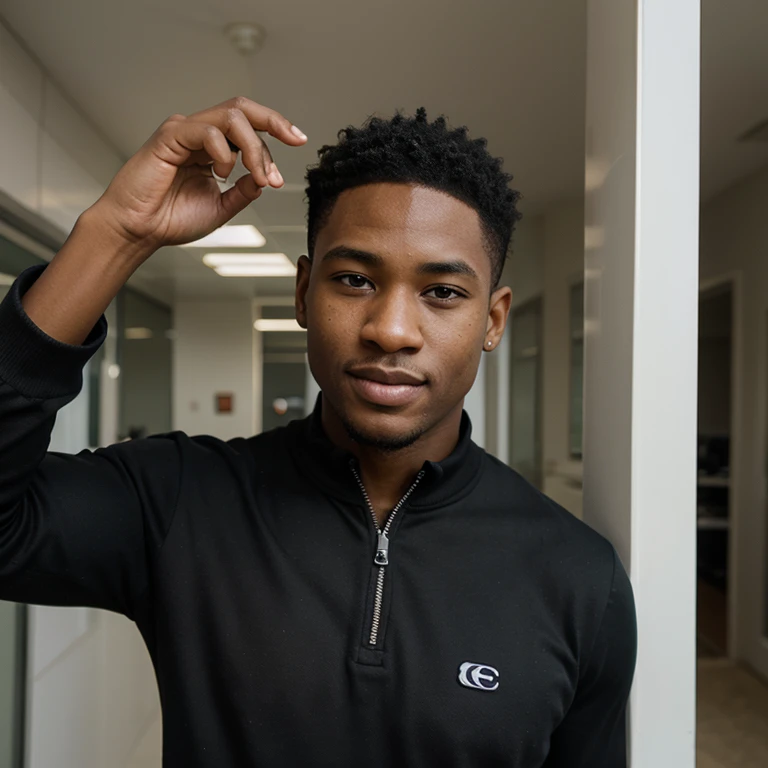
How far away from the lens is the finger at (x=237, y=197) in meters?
0.88

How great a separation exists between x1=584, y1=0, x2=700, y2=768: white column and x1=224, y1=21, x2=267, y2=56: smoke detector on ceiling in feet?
4.85

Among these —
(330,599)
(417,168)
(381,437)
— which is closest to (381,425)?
(381,437)

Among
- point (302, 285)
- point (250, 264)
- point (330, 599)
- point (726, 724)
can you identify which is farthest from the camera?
point (250, 264)

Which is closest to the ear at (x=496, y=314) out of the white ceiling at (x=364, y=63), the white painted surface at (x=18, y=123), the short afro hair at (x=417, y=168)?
the short afro hair at (x=417, y=168)

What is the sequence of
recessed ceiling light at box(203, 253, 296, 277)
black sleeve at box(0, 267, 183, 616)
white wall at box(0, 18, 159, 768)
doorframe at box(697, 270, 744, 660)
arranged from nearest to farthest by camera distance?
1. black sleeve at box(0, 267, 183, 616)
2. white wall at box(0, 18, 159, 768)
3. doorframe at box(697, 270, 744, 660)
4. recessed ceiling light at box(203, 253, 296, 277)

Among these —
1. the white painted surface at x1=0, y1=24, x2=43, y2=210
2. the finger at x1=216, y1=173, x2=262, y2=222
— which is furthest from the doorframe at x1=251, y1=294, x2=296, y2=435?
the finger at x1=216, y1=173, x2=262, y2=222

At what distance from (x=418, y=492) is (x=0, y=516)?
49 centimetres

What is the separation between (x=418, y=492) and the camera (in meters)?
0.96

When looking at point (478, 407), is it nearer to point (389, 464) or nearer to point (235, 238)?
point (235, 238)

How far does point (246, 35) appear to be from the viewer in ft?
7.02

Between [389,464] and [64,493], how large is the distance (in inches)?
15.8

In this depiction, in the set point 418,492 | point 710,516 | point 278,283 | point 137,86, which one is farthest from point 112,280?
point 278,283

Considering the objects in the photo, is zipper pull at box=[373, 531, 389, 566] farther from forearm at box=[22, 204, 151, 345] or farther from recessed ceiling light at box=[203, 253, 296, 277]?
recessed ceiling light at box=[203, 253, 296, 277]

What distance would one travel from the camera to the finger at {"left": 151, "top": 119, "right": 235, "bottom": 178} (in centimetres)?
80
